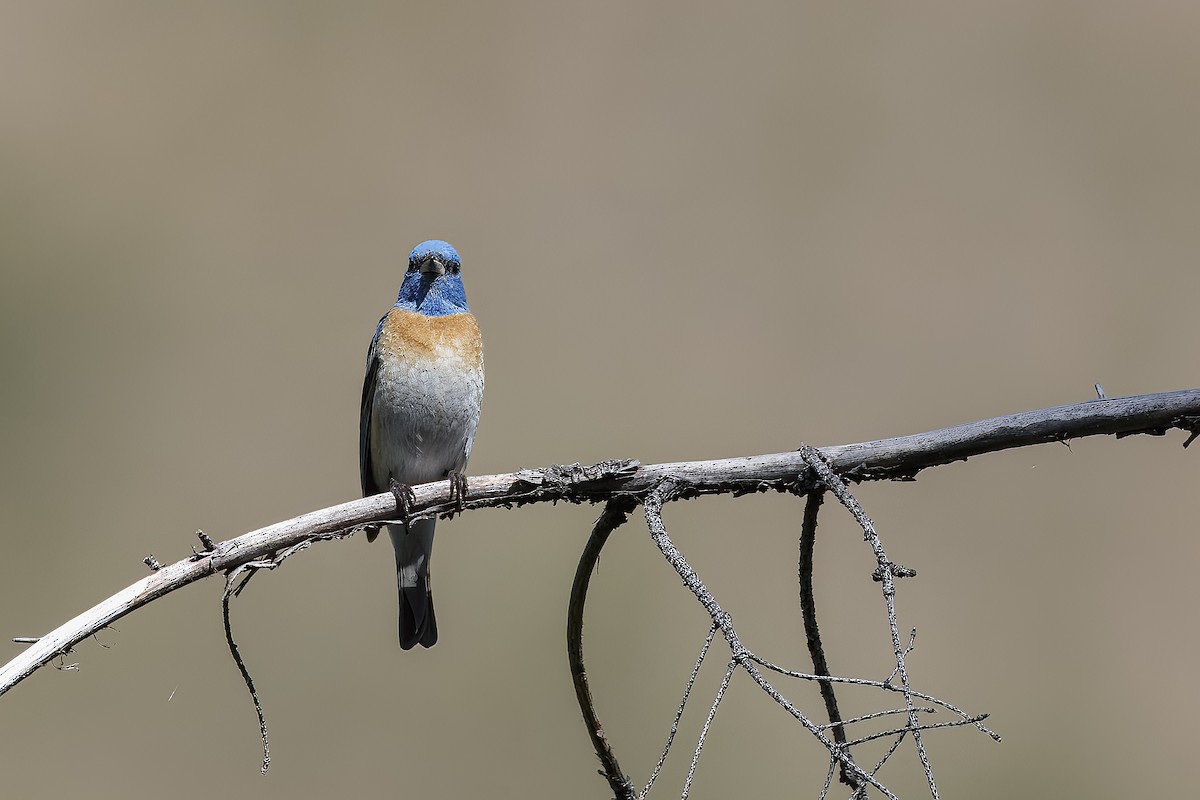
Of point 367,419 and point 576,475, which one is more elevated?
point 367,419

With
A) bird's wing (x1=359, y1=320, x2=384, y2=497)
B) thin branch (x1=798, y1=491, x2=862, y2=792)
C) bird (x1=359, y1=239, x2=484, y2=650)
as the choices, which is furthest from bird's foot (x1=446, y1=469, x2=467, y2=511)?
bird's wing (x1=359, y1=320, x2=384, y2=497)

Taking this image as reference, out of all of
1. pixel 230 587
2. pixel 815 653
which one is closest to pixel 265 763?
pixel 230 587

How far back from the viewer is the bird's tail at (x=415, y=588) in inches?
128

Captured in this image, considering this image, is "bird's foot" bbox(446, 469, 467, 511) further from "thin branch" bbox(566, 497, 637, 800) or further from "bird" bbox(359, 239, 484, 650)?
"bird" bbox(359, 239, 484, 650)

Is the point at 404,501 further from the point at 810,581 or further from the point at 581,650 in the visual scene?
the point at 810,581

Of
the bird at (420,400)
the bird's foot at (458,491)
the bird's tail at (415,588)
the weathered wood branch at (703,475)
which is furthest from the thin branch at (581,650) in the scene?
the bird's tail at (415,588)

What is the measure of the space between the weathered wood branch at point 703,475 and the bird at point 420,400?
113 cm

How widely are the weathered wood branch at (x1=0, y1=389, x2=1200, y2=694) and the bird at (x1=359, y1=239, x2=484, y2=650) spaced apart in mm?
1129

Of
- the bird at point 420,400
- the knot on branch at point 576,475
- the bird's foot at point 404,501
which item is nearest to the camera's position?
the knot on branch at point 576,475

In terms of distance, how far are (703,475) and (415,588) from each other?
1758 mm

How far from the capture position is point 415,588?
3.27 m

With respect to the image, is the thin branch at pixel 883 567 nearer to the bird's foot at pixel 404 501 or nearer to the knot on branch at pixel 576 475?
the knot on branch at pixel 576 475

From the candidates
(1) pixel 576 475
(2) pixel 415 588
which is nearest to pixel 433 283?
(2) pixel 415 588

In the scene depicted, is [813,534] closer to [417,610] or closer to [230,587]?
[230,587]
